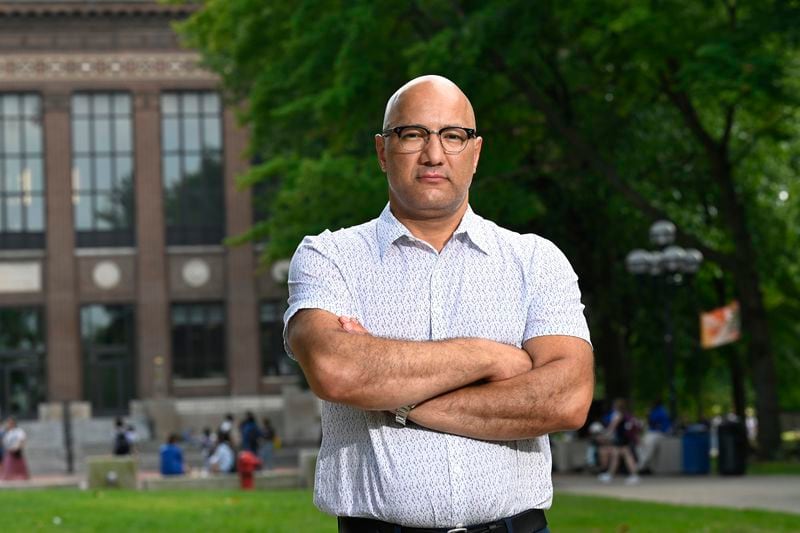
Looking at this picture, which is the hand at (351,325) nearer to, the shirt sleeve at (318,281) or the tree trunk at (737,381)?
the shirt sleeve at (318,281)

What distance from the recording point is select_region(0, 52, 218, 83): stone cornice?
66188 millimetres

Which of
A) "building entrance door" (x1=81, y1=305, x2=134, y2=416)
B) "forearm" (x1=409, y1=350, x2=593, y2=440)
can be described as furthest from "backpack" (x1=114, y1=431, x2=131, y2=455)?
"forearm" (x1=409, y1=350, x2=593, y2=440)

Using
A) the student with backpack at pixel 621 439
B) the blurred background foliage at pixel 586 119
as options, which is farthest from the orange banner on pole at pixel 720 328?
the student with backpack at pixel 621 439

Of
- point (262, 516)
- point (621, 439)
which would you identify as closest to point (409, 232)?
point (262, 516)

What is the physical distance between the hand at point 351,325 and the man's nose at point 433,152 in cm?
47

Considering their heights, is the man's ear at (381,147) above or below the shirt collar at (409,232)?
above

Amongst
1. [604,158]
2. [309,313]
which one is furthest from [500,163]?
[309,313]

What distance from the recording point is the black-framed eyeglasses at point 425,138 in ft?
14.5

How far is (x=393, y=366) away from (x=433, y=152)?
601 mm

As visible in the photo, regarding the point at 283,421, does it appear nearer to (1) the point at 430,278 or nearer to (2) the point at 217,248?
(2) the point at 217,248

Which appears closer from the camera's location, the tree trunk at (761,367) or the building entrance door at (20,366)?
the tree trunk at (761,367)

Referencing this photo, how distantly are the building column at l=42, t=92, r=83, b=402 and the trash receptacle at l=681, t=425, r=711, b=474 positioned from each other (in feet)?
125

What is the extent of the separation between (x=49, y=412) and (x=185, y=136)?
12.5 m

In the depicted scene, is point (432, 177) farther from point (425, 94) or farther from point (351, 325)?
point (351, 325)
